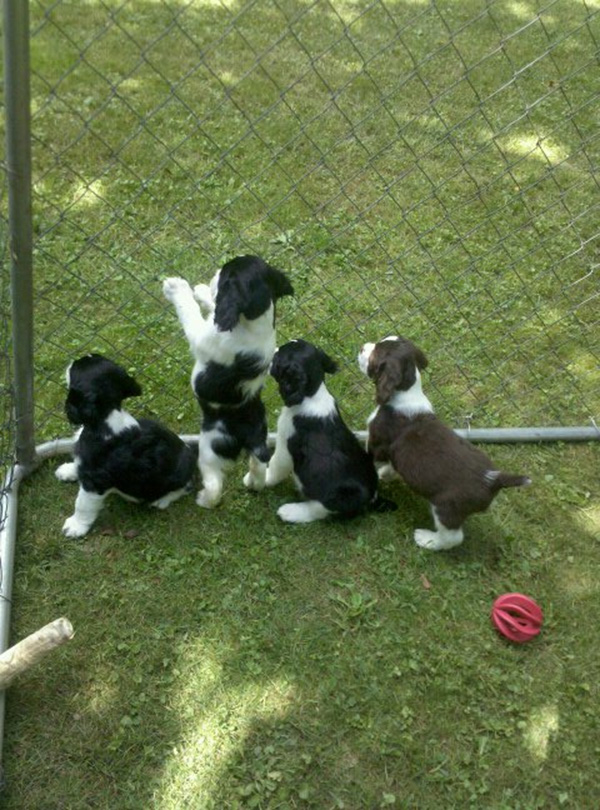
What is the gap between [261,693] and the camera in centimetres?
356

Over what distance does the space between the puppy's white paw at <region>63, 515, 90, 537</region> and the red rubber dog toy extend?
2.05m

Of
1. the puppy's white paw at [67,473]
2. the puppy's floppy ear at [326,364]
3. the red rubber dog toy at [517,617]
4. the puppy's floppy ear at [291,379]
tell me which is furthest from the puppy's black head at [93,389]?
the red rubber dog toy at [517,617]

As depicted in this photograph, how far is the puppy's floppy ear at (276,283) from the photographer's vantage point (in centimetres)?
379

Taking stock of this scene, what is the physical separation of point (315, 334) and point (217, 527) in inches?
61.6

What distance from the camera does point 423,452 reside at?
4.02 meters

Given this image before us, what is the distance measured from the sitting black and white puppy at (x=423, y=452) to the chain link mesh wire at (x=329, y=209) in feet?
2.19

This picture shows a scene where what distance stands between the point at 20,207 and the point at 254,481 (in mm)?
1834

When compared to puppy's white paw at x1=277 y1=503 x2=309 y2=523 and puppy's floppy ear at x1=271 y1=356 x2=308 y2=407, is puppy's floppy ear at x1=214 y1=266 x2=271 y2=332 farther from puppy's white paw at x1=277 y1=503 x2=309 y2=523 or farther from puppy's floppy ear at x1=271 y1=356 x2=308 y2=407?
puppy's white paw at x1=277 y1=503 x2=309 y2=523

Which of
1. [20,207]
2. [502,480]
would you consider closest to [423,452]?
[502,480]

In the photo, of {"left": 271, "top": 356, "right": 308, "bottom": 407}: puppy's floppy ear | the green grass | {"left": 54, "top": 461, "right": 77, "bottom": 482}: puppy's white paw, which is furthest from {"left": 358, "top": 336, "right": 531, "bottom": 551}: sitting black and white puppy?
{"left": 54, "top": 461, "right": 77, "bottom": 482}: puppy's white paw

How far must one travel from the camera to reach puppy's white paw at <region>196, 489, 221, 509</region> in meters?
4.16

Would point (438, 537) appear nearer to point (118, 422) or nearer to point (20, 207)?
point (118, 422)

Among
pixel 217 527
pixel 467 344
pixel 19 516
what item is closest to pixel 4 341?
pixel 19 516

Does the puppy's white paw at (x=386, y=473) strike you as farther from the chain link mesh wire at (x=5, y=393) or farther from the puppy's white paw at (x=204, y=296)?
the chain link mesh wire at (x=5, y=393)
